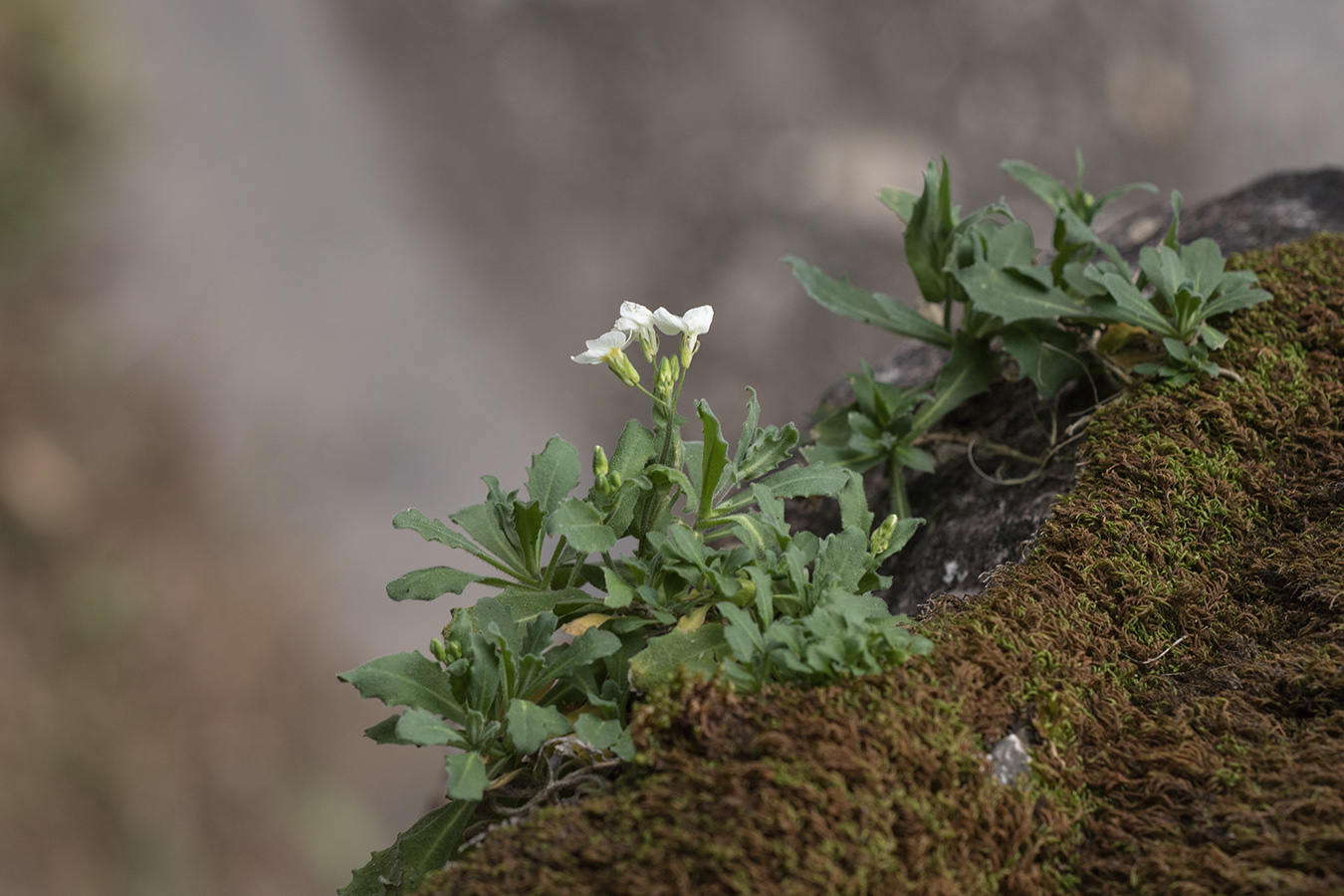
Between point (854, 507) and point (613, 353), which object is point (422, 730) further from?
point (854, 507)

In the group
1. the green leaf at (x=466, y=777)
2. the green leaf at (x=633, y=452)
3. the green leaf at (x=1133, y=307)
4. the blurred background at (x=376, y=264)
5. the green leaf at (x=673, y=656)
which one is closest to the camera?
the green leaf at (x=466, y=777)

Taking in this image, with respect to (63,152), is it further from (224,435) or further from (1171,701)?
(1171,701)

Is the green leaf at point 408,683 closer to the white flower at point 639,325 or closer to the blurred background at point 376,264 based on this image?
the white flower at point 639,325

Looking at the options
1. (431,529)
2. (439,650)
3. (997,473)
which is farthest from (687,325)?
(997,473)

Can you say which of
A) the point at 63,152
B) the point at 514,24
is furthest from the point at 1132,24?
the point at 63,152

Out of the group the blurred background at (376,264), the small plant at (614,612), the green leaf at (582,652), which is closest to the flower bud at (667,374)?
the small plant at (614,612)

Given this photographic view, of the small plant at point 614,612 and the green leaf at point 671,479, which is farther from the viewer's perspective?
the green leaf at point 671,479
